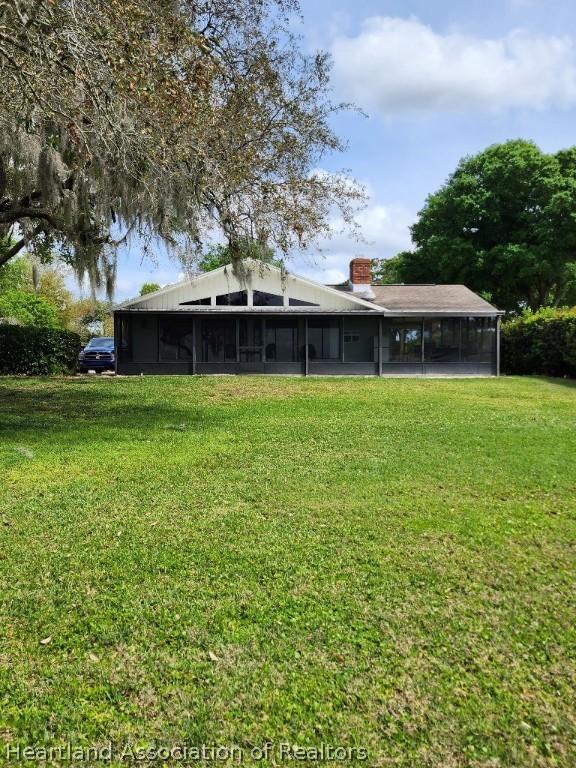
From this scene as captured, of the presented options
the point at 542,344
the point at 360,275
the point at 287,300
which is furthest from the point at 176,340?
the point at 542,344

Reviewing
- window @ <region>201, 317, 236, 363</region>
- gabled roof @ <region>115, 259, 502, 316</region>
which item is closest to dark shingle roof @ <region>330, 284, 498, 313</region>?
gabled roof @ <region>115, 259, 502, 316</region>

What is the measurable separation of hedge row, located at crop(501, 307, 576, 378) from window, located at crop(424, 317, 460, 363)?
2.39 m

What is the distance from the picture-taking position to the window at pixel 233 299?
2031 centimetres

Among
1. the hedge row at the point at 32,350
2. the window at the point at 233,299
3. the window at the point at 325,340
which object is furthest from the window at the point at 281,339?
the hedge row at the point at 32,350

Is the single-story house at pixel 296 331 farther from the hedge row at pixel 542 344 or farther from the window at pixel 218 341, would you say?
the hedge row at pixel 542 344

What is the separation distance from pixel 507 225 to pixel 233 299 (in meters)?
17.0

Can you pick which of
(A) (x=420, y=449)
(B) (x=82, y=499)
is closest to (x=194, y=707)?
(B) (x=82, y=499)

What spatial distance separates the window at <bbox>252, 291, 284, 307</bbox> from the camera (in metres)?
20.4

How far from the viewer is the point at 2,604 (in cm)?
312

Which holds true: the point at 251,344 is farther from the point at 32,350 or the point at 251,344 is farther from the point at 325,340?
the point at 32,350

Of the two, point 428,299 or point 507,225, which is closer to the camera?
point 428,299

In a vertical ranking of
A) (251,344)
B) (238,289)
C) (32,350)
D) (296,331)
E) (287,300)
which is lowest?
(32,350)

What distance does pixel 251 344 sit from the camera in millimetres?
21094

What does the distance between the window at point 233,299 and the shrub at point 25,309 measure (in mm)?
13719
